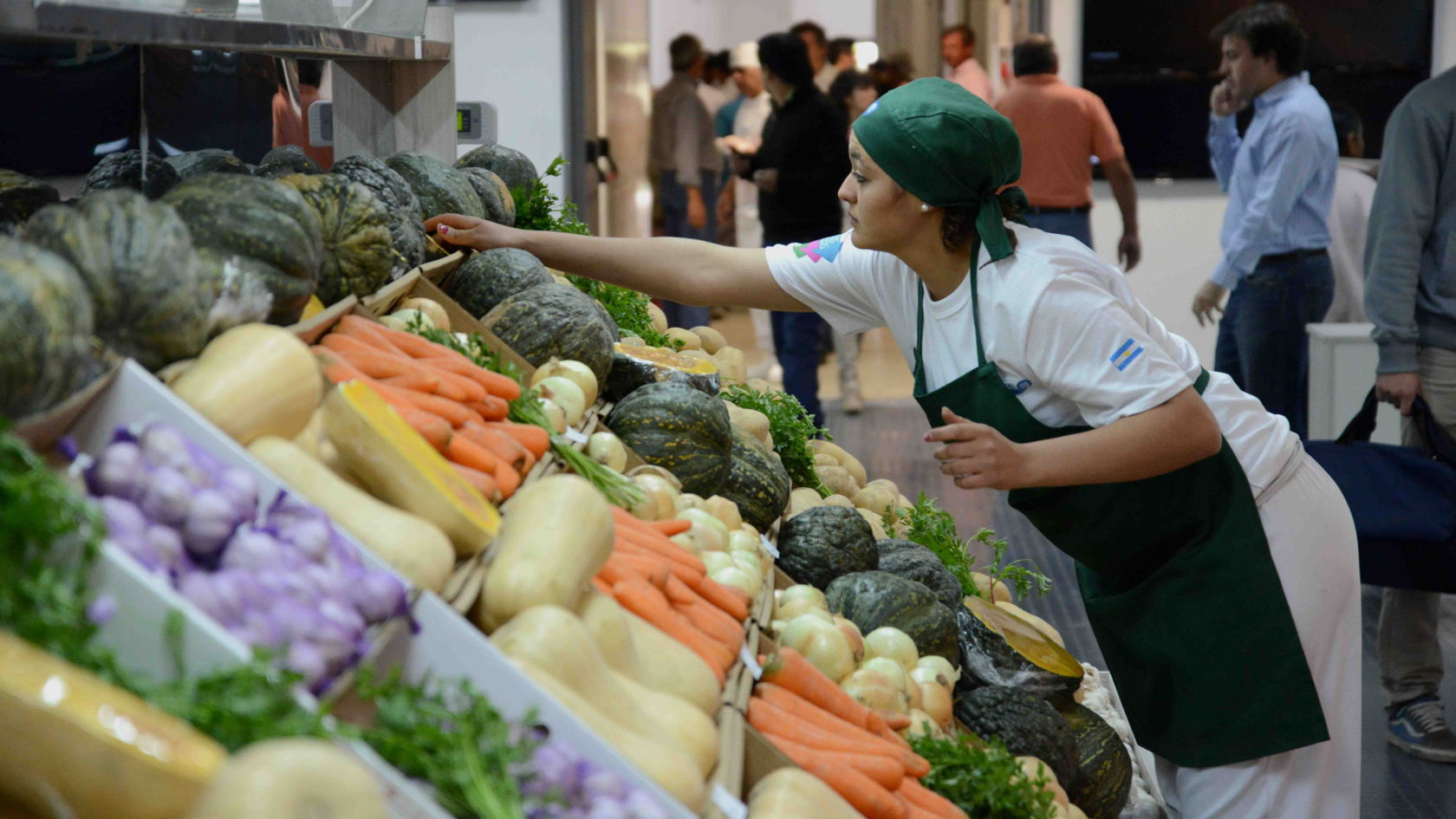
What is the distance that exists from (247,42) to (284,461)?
36.7 inches

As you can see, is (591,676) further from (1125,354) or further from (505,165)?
(505,165)

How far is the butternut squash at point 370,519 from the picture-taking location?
4.95 ft

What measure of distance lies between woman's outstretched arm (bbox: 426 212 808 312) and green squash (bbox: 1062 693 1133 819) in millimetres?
1081

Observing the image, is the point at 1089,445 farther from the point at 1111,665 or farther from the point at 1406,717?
the point at 1406,717

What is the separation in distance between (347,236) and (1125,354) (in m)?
1.32

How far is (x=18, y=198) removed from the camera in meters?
2.05

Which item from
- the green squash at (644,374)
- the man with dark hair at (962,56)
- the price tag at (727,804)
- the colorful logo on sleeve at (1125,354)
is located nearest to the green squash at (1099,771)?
the colorful logo on sleeve at (1125,354)

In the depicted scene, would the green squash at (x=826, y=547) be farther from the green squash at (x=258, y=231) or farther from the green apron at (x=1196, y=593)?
the green squash at (x=258, y=231)

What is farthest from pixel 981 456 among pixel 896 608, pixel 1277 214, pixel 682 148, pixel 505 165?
pixel 682 148

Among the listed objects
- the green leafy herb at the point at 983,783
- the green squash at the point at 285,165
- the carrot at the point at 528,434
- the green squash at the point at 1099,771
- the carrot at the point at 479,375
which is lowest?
the green squash at the point at 1099,771

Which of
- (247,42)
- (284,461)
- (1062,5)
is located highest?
(1062,5)

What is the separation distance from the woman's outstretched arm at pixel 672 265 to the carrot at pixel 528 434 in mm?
793

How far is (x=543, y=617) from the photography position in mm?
1532

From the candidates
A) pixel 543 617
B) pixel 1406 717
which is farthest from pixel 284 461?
pixel 1406 717
